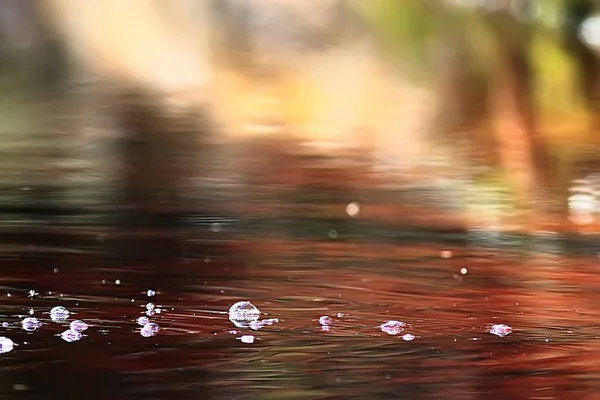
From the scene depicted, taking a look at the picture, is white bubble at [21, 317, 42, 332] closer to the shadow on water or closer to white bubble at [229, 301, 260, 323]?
the shadow on water

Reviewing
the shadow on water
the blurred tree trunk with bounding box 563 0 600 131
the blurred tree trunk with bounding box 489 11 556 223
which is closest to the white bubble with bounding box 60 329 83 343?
the shadow on water

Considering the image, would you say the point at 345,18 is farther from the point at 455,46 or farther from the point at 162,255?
the point at 162,255

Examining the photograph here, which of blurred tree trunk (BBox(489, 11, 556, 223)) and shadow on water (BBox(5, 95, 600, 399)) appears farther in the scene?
blurred tree trunk (BBox(489, 11, 556, 223))

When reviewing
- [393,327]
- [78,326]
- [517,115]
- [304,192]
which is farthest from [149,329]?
[517,115]

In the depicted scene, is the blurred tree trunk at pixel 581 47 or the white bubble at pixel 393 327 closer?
the white bubble at pixel 393 327

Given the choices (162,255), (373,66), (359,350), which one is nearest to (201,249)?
(162,255)

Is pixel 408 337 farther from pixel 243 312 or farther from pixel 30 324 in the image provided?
pixel 30 324

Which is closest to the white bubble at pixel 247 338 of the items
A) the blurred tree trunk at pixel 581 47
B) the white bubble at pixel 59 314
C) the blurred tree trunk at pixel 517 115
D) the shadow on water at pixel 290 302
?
the shadow on water at pixel 290 302

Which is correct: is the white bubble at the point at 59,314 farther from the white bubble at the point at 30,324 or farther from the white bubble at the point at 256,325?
the white bubble at the point at 256,325
